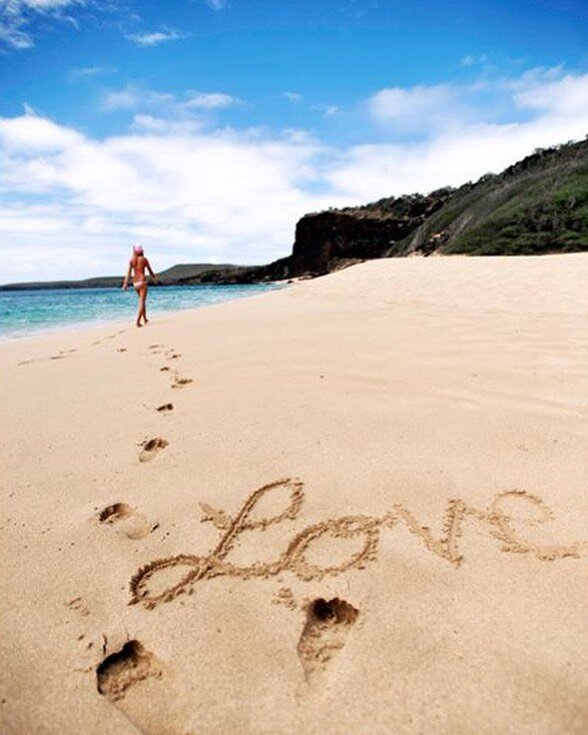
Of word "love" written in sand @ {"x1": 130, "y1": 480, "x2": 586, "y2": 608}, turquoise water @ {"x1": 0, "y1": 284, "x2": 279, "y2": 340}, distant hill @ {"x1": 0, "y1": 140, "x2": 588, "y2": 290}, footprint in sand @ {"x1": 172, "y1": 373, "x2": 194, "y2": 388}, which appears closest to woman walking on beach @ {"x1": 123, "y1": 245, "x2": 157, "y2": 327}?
turquoise water @ {"x1": 0, "y1": 284, "x2": 279, "y2": 340}

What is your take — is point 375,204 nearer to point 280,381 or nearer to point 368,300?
point 368,300

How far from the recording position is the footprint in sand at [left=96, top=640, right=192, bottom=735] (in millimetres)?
1083

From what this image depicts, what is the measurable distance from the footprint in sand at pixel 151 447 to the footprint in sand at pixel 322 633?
1.26m

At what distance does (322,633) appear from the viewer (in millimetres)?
1276

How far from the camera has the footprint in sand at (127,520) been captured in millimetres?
1736

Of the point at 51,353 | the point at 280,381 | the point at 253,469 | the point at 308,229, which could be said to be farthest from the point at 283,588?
the point at 308,229

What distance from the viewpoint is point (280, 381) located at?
3.26 meters

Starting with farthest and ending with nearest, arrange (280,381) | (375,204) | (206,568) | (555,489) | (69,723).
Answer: (375,204), (280,381), (555,489), (206,568), (69,723)

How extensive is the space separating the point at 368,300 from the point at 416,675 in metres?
7.95

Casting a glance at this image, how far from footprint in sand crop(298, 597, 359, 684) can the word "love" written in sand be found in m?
0.12

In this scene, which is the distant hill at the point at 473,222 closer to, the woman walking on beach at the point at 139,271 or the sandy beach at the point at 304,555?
the woman walking on beach at the point at 139,271

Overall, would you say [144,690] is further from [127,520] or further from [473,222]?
[473,222]

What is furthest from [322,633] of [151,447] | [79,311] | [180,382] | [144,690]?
[79,311]

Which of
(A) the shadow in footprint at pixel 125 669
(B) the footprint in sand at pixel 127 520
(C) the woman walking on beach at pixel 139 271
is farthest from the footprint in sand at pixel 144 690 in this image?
(C) the woman walking on beach at pixel 139 271
